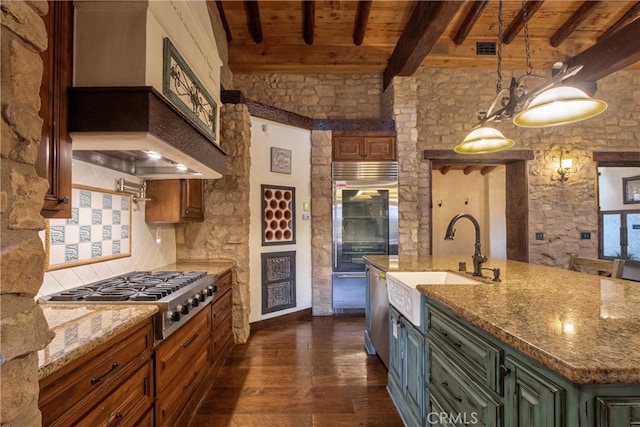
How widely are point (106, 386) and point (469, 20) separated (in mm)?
5077

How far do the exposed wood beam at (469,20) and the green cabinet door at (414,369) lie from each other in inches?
155

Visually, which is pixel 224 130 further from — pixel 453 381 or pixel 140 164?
pixel 453 381

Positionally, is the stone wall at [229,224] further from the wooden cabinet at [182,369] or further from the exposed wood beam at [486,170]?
the exposed wood beam at [486,170]

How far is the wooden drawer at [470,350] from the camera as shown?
990mm

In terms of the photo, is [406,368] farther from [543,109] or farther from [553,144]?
[553,144]

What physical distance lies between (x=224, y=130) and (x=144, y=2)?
6.09 ft

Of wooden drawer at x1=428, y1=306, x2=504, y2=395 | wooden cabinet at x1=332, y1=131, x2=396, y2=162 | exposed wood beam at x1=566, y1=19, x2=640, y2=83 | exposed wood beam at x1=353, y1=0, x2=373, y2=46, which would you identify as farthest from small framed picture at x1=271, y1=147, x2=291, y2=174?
exposed wood beam at x1=566, y1=19, x2=640, y2=83

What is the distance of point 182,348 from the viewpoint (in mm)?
1822

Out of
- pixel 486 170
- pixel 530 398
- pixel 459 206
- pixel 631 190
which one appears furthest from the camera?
pixel 459 206

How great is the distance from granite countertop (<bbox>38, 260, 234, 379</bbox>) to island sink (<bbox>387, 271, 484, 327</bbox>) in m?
1.37

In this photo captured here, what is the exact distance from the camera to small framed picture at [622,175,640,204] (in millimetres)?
5594

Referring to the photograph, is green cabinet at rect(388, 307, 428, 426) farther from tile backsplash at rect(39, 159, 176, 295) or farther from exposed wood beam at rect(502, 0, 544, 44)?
exposed wood beam at rect(502, 0, 544, 44)

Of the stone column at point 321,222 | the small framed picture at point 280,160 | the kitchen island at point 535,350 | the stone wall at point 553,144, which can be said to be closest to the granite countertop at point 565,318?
the kitchen island at point 535,350

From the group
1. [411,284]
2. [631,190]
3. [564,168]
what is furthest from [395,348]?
[631,190]
